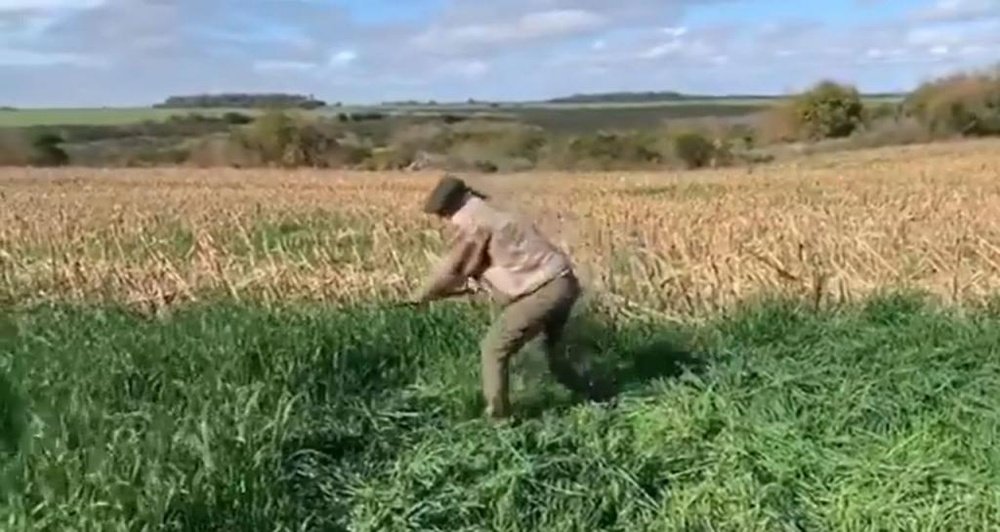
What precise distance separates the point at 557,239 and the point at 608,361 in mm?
1345

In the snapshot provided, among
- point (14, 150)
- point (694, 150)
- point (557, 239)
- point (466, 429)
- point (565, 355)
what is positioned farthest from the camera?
point (14, 150)

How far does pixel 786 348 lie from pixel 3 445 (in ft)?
15.3

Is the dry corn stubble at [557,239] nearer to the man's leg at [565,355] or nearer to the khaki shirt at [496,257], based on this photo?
the khaki shirt at [496,257]

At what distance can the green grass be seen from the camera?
620cm

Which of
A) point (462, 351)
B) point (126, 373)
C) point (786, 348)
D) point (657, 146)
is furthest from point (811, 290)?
point (657, 146)

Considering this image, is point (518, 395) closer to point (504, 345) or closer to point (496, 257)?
point (504, 345)

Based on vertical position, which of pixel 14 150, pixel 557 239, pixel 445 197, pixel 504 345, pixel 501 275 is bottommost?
pixel 14 150

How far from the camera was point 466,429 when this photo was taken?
7.52 m

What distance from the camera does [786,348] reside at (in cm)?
885

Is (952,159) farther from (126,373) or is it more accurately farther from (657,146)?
(126,373)

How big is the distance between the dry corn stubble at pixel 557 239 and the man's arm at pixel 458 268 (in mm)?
788

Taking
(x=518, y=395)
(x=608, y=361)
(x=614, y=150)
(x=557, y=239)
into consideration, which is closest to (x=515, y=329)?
(x=518, y=395)

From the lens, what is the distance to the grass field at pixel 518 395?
6.30 metres

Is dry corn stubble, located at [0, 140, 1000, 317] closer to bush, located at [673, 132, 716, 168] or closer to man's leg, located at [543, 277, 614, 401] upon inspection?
man's leg, located at [543, 277, 614, 401]
